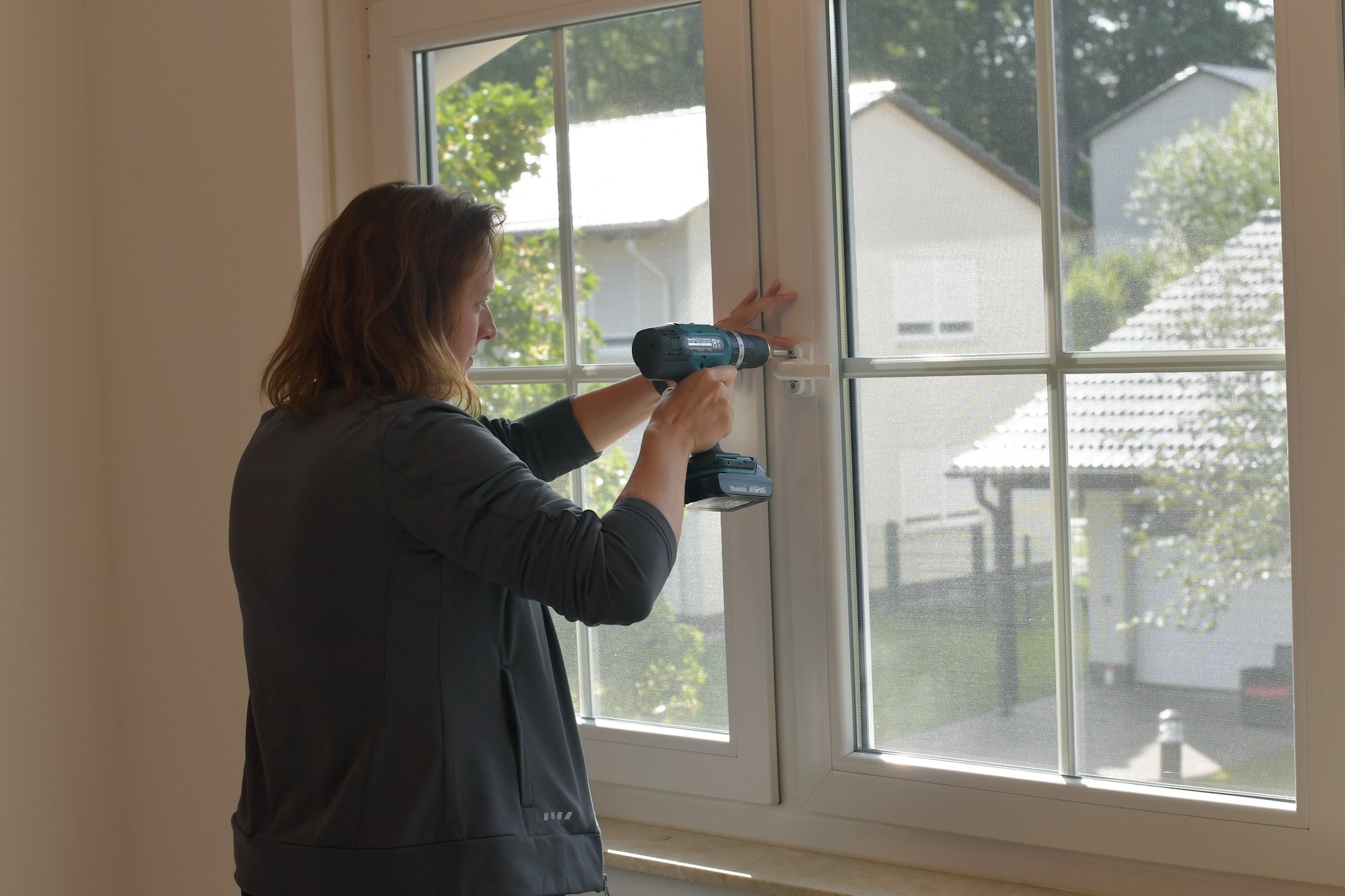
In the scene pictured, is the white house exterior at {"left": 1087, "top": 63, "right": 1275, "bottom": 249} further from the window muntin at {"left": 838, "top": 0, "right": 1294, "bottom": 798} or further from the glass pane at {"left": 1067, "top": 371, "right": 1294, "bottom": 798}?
the glass pane at {"left": 1067, "top": 371, "right": 1294, "bottom": 798}

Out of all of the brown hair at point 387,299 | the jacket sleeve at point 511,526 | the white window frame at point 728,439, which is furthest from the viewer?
the white window frame at point 728,439

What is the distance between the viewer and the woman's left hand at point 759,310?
4.69ft

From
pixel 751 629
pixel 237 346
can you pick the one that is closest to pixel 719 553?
pixel 751 629

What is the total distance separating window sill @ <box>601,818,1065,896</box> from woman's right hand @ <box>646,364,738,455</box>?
58 centimetres

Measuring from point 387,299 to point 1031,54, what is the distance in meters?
0.80

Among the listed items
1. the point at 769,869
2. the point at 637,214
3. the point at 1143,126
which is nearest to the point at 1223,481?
the point at 1143,126

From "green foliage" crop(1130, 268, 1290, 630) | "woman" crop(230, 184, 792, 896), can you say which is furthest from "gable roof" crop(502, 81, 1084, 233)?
"green foliage" crop(1130, 268, 1290, 630)

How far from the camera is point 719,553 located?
1.56 meters

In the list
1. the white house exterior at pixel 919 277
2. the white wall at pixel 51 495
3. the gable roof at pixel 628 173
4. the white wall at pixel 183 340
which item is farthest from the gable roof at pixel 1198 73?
the white wall at pixel 51 495

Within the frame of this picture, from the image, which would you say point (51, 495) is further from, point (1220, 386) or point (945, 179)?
point (1220, 386)

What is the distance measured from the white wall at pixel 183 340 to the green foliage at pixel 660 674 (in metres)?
0.64

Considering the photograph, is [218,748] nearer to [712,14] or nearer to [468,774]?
[468,774]

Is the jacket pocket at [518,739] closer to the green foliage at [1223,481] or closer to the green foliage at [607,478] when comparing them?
the green foliage at [607,478]

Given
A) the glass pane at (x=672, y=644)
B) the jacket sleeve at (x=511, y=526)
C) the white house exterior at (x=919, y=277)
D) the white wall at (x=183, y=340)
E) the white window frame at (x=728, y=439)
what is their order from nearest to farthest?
the jacket sleeve at (x=511, y=526) → the white house exterior at (x=919, y=277) → the white window frame at (x=728, y=439) → the glass pane at (x=672, y=644) → the white wall at (x=183, y=340)
